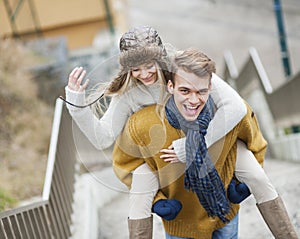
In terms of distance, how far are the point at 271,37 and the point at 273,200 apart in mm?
11883

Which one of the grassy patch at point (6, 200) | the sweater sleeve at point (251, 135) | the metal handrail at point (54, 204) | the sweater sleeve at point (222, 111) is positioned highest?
the sweater sleeve at point (222, 111)

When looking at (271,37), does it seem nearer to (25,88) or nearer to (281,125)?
(281,125)

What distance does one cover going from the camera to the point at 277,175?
6.55 meters

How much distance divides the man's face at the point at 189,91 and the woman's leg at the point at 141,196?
1.30 feet

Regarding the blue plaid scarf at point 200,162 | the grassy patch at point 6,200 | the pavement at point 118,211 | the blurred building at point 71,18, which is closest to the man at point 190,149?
the blue plaid scarf at point 200,162

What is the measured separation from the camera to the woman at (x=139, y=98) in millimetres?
3057

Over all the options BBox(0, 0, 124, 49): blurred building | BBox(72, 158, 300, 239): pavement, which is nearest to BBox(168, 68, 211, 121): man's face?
BBox(72, 158, 300, 239): pavement

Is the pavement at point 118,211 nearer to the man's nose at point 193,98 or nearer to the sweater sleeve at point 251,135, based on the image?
the sweater sleeve at point 251,135

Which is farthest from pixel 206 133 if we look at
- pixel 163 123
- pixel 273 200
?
pixel 273 200

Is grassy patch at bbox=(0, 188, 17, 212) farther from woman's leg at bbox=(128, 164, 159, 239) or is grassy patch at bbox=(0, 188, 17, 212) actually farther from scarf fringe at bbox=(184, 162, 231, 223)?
scarf fringe at bbox=(184, 162, 231, 223)

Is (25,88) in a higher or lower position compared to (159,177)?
lower

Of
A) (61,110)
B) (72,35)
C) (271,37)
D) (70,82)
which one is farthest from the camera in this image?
(271,37)

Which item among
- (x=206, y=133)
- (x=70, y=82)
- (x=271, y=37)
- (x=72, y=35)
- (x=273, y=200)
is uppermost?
(x=70, y=82)

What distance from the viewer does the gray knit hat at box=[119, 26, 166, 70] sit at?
9.95 feet
